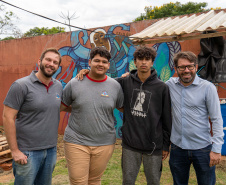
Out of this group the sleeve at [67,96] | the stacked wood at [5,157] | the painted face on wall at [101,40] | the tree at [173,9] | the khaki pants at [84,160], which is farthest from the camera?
the tree at [173,9]

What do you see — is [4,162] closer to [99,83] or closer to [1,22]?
[99,83]

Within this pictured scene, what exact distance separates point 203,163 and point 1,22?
16644 millimetres

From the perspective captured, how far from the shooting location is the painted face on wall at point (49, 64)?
2494 millimetres

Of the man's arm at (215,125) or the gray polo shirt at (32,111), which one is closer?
the gray polo shirt at (32,111)

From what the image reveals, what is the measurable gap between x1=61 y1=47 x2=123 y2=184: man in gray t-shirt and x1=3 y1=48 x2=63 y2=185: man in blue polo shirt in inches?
8.4

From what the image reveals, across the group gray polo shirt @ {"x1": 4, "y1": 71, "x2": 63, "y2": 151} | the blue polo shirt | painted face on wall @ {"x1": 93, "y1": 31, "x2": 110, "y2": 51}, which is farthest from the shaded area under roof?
gray polo shirt @ {"x1": 4, "y1": 71, "x2": 63, "y2": 151}

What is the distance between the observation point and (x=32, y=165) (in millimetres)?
2346

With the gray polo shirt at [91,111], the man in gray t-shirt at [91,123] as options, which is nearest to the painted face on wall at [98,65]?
the man in gray t-shirt at [91,123]

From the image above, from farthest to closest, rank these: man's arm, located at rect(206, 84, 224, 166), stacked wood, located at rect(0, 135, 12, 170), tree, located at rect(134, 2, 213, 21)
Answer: tree, located at rect(134, 2, 213, 21) → stacked wood, located at rect(0, 135, 12, 170) → man's arm, located at rect(206, 84, 224, 166)

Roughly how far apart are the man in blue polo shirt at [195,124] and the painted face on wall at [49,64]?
143 cm

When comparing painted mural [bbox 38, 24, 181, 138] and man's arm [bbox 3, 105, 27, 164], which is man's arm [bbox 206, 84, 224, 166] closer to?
man's arm [bbox 3, 105, 27, 164]

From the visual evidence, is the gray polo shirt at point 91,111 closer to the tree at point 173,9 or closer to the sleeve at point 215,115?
the sleeve at point 215,115

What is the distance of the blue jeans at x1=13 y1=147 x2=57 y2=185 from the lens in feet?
7.63

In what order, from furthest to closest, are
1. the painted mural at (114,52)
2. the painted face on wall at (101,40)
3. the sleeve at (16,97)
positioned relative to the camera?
the painted face on wall at (101,40) < the painted mural at (114,52) < the sleeve at (16,97)
